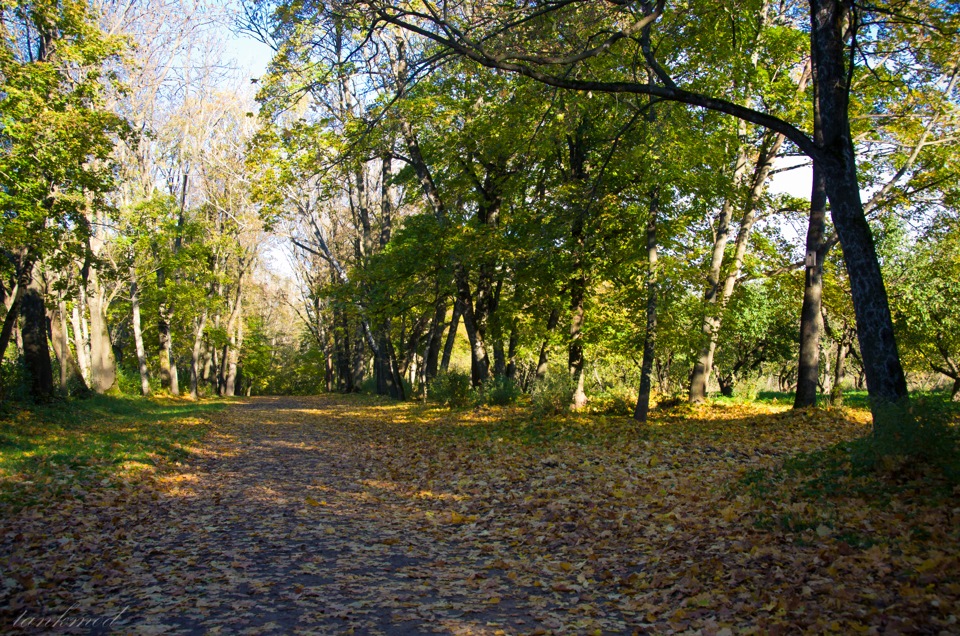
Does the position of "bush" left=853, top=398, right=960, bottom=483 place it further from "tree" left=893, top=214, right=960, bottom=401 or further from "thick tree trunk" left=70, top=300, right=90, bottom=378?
"thick tree trunk" left=70, top=300, right=90, bottom=378

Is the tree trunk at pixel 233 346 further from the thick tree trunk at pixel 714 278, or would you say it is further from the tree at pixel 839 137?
the tree at pixel 839 137

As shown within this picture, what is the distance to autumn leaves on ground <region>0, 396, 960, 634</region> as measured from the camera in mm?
4398

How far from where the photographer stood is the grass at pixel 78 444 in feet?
25.8

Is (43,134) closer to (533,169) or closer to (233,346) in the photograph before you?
(533,169)

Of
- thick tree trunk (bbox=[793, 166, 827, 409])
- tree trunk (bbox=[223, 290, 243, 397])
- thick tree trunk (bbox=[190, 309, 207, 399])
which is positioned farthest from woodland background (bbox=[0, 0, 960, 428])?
tree trunk (bbox=[223, 290, 243, 397])

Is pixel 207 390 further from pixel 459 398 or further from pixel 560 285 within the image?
pixel 560 285

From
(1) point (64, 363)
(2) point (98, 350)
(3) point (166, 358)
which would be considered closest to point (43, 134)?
(1) point (64, 363)

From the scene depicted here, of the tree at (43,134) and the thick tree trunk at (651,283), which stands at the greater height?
the tree at (43,134)

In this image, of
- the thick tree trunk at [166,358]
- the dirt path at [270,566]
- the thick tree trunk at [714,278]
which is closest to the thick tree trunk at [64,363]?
the thick tree trunk at [166,358]

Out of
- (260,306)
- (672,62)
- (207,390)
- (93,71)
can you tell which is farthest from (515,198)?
(260,306)

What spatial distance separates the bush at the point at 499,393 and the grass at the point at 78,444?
7762 millimetres

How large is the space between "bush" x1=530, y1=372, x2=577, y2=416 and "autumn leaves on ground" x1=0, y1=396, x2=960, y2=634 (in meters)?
3.03

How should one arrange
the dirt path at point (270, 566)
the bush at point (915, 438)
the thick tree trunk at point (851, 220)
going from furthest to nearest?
the thick tree trunk at point (851, 220) < the bush at point (915, 438) < the dirt path at point (270, 566)

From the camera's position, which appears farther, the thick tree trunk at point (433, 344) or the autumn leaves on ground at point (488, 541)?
the thick tree trunk at point (433, 344)
